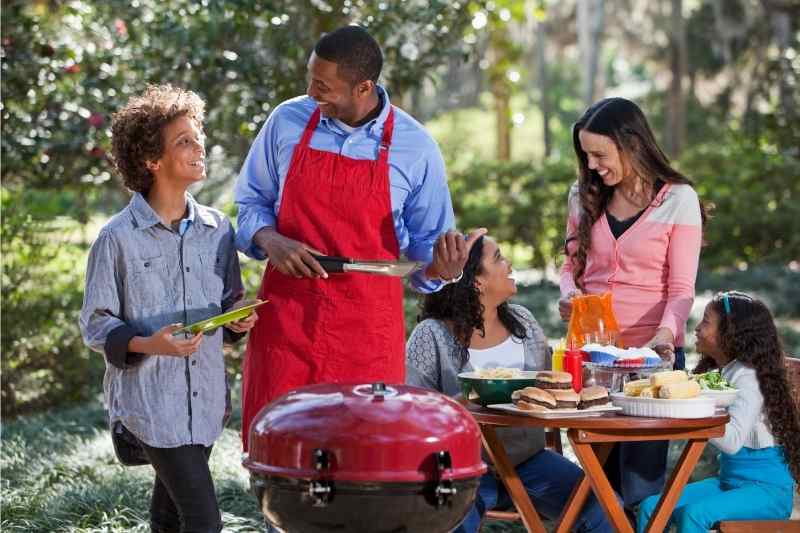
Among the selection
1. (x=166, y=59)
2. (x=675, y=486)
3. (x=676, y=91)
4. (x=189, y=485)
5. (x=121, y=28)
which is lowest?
(x=675, y=486)

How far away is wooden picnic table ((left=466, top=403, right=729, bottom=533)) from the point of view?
4.13 meters

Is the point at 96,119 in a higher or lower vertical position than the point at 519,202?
higher

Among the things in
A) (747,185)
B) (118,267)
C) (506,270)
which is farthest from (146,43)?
(747,185)

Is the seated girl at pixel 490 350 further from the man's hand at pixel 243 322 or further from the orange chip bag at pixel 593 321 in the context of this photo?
the man's hand at pixel 243 322

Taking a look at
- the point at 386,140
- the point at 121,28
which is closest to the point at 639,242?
the point at 386,140

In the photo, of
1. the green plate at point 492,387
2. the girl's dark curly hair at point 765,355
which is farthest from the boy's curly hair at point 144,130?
the girl's dark curly hair at point 765,355

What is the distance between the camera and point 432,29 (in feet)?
27.1

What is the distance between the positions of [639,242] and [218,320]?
1.79 metres

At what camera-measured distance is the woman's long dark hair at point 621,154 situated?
4852 millimetres

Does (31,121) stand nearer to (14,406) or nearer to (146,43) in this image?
(146,43)

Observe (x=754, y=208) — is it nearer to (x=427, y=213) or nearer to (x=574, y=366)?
(x=574, y=366)

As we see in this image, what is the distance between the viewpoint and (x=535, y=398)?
4184 mm

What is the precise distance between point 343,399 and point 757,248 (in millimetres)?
17013

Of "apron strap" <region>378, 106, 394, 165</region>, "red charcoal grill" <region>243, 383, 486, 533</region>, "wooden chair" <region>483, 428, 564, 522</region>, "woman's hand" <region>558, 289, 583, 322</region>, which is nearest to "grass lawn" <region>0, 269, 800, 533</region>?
"wooden chair" <region>483, 428, 564, 522</region>
